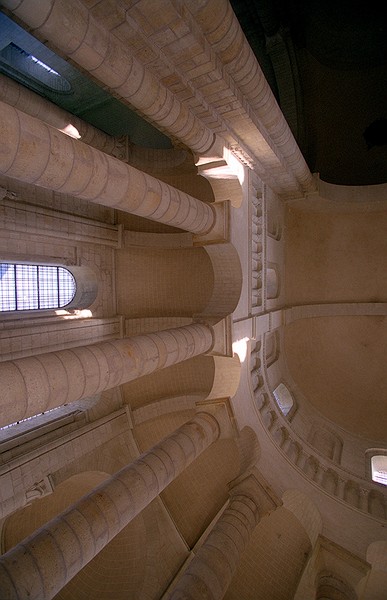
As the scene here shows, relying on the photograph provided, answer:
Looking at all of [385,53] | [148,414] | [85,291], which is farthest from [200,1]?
[148,414]

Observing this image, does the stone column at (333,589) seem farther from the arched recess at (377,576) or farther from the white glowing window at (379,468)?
the white glowing window at (379,468)

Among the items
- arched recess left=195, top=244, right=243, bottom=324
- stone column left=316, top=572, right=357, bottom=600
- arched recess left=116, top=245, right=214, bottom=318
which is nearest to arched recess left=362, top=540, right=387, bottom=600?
stone column left=316, top=572, right=357, bottom=600

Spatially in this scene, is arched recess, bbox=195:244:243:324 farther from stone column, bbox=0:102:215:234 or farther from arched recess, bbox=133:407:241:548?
arched recess, bbox=133:407:241:548

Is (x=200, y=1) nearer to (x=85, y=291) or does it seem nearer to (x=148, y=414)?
(x=85, y=291)

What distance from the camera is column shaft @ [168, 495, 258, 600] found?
7.05 metres

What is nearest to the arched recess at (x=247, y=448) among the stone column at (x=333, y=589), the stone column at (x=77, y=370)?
the stone column at (x=333, y=589)

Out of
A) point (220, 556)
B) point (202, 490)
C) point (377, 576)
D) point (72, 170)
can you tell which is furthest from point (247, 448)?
point (72, 170)

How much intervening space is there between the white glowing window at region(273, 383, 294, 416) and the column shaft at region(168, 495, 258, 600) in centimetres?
573

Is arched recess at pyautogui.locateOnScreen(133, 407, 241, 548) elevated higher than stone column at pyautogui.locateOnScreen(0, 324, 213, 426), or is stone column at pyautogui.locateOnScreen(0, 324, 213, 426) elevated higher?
stone column at pyautogui.locateOnScreen(0, 324, 213, 426)

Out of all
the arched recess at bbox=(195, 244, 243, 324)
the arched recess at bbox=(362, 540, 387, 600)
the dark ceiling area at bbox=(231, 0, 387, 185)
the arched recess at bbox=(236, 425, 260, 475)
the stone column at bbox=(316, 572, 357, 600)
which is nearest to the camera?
the stone column at bbox=(316, 572, 357, 600)

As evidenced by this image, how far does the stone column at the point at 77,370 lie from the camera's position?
202 inches

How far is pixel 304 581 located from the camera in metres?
10.2

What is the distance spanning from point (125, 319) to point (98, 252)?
8.61ft

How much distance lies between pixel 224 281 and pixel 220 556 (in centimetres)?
719
